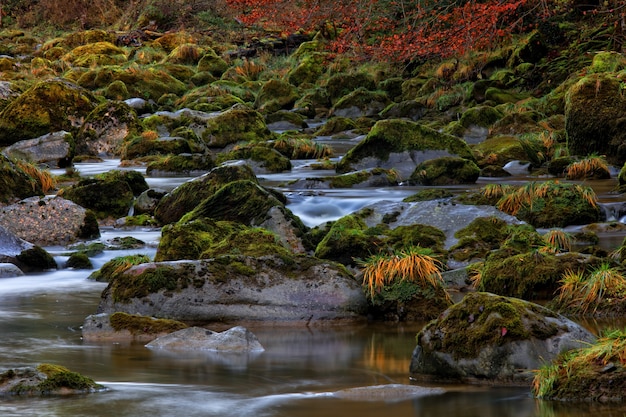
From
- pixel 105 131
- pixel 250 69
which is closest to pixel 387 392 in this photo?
pixel 105 131

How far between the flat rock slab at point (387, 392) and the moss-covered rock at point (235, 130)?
18.5 metres

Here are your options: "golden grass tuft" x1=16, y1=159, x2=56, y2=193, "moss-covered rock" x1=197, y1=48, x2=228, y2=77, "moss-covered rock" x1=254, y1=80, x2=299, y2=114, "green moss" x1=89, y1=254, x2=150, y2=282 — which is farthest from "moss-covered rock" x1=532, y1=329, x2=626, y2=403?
"moss-covered rock" x1=197, y1=48, x2=228, y2=77

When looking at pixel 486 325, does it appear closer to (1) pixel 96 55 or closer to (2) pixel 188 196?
(2) pixel 188 196

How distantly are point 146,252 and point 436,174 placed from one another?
23.1ft

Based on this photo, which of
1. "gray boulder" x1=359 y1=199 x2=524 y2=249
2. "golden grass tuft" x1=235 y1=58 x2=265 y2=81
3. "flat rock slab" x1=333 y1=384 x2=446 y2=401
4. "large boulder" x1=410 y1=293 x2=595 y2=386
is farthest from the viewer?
"golden grass tuft" x1=235 y1=58 x2=265 y2=81

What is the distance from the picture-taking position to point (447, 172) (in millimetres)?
17547

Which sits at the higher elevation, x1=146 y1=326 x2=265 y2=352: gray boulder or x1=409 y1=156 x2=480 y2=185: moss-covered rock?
x1=409 y1=156 x2=480 y2=185: moss-covered rock

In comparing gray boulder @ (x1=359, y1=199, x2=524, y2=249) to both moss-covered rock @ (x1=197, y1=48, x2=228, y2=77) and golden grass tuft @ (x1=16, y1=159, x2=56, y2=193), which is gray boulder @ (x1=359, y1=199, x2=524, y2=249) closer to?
golden grass tuft @ (x1=16, y1=159, x2=56, y2=193)

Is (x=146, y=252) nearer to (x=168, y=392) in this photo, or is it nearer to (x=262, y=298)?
(x=262, y=298)

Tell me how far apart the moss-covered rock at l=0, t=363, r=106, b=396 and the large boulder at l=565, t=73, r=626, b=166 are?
1420 centimetres

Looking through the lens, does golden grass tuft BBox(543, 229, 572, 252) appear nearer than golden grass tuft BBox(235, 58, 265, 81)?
Yes

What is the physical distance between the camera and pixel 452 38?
2200 centimetres

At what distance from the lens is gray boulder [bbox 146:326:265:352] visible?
7113 mm

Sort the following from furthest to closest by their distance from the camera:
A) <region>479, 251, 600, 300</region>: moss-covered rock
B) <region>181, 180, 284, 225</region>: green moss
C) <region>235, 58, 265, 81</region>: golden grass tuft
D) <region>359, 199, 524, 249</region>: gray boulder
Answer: <region>235, 58, 265, 81</region>: golden grass tuft < <region>181, 180, 284, 225</region>: green moss < <region>359, 199, 524, 249</region>: gray boulder < <region>479, 251, 600, 300</region>: moss-covered rock
